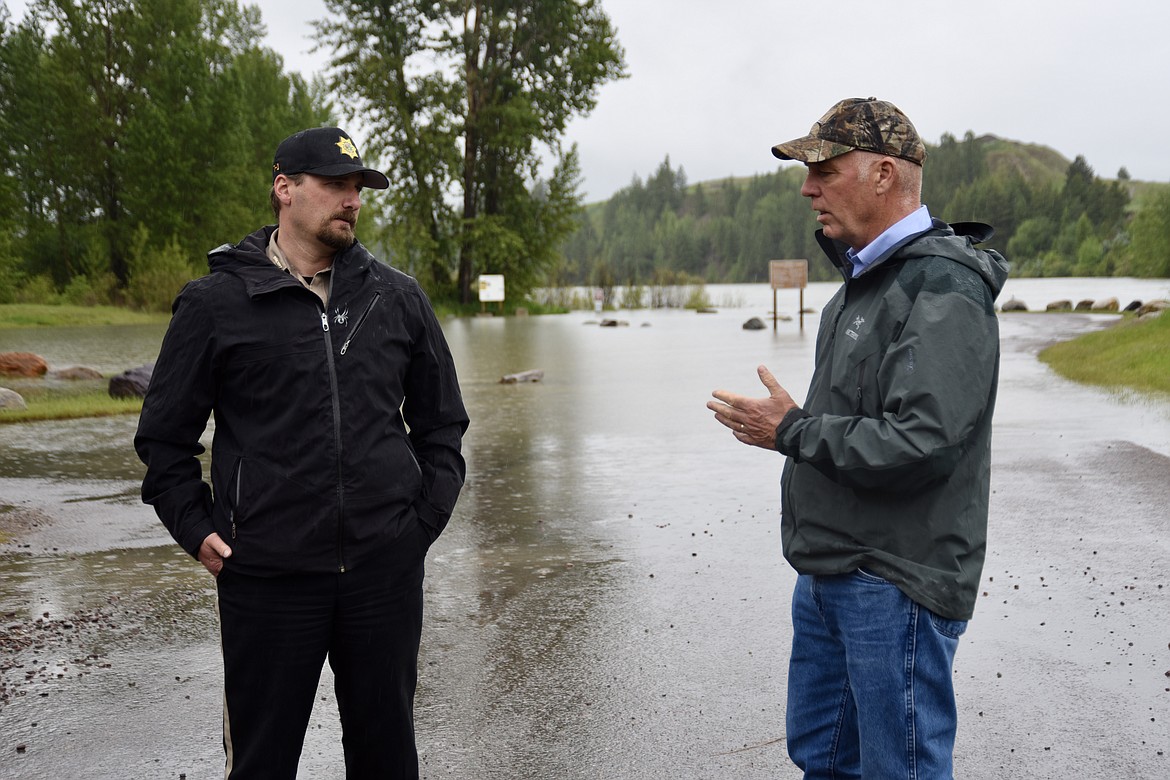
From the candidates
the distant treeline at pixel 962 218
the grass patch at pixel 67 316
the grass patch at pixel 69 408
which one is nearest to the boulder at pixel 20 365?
the grass patch at pixel 69 408

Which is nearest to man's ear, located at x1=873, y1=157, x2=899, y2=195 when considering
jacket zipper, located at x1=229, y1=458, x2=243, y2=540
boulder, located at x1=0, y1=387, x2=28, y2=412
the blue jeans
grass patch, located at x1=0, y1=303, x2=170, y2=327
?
the blue jeans

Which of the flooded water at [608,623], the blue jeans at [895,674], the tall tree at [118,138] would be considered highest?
the tall tree at [118,138]

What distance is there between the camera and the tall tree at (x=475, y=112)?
41.6 metres

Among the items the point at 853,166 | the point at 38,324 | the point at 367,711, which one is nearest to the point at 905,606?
the point at 853,166

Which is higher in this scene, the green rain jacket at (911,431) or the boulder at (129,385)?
the green rain jacket at (911,431)

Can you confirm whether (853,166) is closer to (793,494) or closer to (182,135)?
(793,494)

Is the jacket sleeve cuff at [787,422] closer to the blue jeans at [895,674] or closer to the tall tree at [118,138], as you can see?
the blue jeans at [895,674]

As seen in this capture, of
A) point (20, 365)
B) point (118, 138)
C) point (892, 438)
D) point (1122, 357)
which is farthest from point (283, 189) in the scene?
point (118, 138)

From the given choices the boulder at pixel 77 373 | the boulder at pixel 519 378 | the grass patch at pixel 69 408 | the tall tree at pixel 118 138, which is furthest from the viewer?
the tall tree at pixel 118 138

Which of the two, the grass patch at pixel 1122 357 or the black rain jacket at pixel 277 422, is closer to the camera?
the black rain jacket at pixel 277 422

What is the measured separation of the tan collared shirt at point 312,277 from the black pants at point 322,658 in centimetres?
76

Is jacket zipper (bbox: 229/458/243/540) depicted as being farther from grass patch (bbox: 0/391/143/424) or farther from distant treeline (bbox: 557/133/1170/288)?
distant treeline (bbox: 557/133/1170/288)

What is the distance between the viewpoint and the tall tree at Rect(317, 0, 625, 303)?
41.6 meters

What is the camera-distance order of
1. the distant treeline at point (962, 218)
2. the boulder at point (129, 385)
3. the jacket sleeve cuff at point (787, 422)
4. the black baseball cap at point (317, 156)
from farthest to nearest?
the distant treeline at point (962, 218) → the boulder at point (129, 385) → the black baseball cap at point (317, 156) → the jacket sleeve cuff at point (787, 422)
